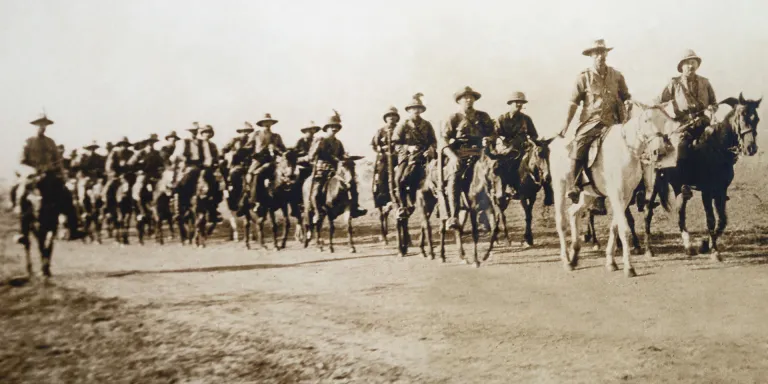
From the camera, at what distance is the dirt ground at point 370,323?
3.77 meters

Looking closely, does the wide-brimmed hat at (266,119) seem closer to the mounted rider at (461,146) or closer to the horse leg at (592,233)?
the mounted rider at (461,146)

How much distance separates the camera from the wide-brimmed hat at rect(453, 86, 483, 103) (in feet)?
18.3

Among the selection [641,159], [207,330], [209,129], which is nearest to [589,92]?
[641,159]

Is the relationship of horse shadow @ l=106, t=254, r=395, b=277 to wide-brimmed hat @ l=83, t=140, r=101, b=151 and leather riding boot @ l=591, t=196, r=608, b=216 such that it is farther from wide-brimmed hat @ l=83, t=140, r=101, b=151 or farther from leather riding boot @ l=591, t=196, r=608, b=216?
leather riding boot @ l=591, t=196, r=608, b=216

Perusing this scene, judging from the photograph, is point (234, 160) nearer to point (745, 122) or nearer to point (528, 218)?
point (528, 218)

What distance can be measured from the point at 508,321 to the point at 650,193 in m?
2.90

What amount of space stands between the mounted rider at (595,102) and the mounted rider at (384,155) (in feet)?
6.06

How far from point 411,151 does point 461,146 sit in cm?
83

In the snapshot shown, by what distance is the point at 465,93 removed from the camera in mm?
5648

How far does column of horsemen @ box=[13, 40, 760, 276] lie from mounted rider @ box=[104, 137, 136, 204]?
0.04ft

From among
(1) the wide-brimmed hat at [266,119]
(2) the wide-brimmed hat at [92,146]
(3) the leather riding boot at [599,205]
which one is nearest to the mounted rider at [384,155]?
(1) the wide-brimmed hat at [266,119]

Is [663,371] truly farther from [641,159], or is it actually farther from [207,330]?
[207,330]

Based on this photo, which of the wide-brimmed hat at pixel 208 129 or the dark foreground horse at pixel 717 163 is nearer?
the wide-brimmed hat at pixel 208 129

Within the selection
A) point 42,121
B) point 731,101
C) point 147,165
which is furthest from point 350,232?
point 731,101
